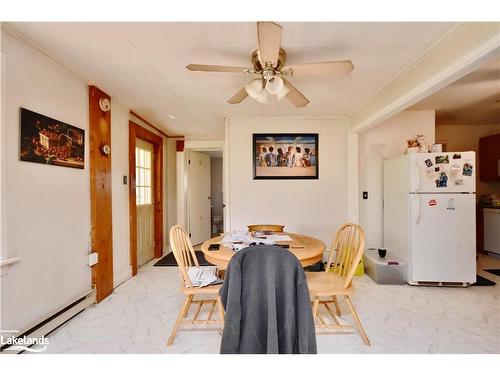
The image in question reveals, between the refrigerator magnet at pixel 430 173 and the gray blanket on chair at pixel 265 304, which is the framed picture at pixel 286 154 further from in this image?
the gray blanket on chair at pixel 265 304

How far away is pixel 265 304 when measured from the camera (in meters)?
1.26

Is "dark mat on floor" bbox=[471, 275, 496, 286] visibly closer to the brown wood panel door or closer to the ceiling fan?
the ceiling fan

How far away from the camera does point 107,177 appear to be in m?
2.65

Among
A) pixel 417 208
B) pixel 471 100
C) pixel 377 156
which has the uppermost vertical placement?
pixel 471 100

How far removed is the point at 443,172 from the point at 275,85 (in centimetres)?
233

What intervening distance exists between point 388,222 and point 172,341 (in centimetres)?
298

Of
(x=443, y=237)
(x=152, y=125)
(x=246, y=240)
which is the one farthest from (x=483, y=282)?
(x=152, y=125)

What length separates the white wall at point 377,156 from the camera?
3.48 meters

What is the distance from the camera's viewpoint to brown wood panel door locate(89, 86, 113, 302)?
2.41 meters

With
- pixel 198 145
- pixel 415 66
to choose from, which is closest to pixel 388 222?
pixel 415 66

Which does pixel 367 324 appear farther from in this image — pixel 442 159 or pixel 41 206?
pixel 41 206

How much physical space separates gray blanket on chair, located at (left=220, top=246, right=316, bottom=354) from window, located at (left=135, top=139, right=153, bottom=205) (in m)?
2.90

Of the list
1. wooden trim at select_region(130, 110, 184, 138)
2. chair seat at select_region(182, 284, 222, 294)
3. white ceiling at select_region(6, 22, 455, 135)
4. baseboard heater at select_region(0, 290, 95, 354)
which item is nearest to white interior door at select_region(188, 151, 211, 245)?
wooden trim at select_region(130, 110, 184, 138)
